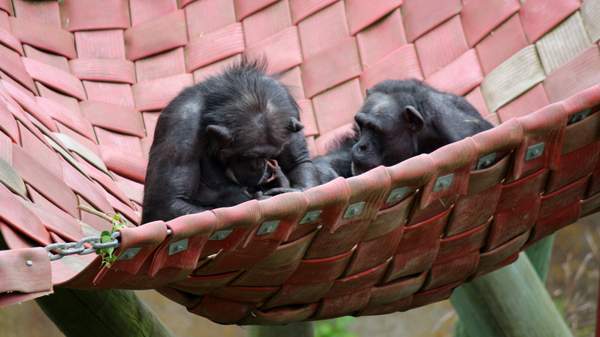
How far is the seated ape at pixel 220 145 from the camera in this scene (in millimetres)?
2375

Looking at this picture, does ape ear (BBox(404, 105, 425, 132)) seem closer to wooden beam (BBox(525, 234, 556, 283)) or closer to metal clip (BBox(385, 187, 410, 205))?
metal clip (BBox(385, 187, 410, 205))

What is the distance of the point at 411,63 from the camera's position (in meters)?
3.12

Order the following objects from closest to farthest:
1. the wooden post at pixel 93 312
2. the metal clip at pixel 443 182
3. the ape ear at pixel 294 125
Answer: the metal clip at pixel 443 182, the wooden post at pixel 93 312, the ape ear at pixel 294 125

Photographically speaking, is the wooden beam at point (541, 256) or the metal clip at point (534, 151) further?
the wooden beam at point (541, 256)

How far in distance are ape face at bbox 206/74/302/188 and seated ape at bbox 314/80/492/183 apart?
270mm

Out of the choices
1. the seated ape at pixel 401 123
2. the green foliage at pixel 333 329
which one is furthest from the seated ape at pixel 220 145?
the green foliage at pixel 333 329

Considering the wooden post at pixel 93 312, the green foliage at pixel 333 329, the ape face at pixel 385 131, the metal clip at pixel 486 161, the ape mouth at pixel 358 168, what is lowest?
the green foliage at pixel 333 329

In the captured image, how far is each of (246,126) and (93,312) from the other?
53 centimetres

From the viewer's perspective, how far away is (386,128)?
9.11 ft

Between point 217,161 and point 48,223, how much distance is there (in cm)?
72

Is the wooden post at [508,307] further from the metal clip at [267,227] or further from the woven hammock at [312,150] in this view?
the metal clip at [267,227]

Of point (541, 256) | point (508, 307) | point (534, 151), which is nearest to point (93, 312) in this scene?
point (534, 151)

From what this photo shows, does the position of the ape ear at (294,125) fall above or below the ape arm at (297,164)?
above

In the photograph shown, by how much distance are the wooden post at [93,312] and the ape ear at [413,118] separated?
0.85 meters
